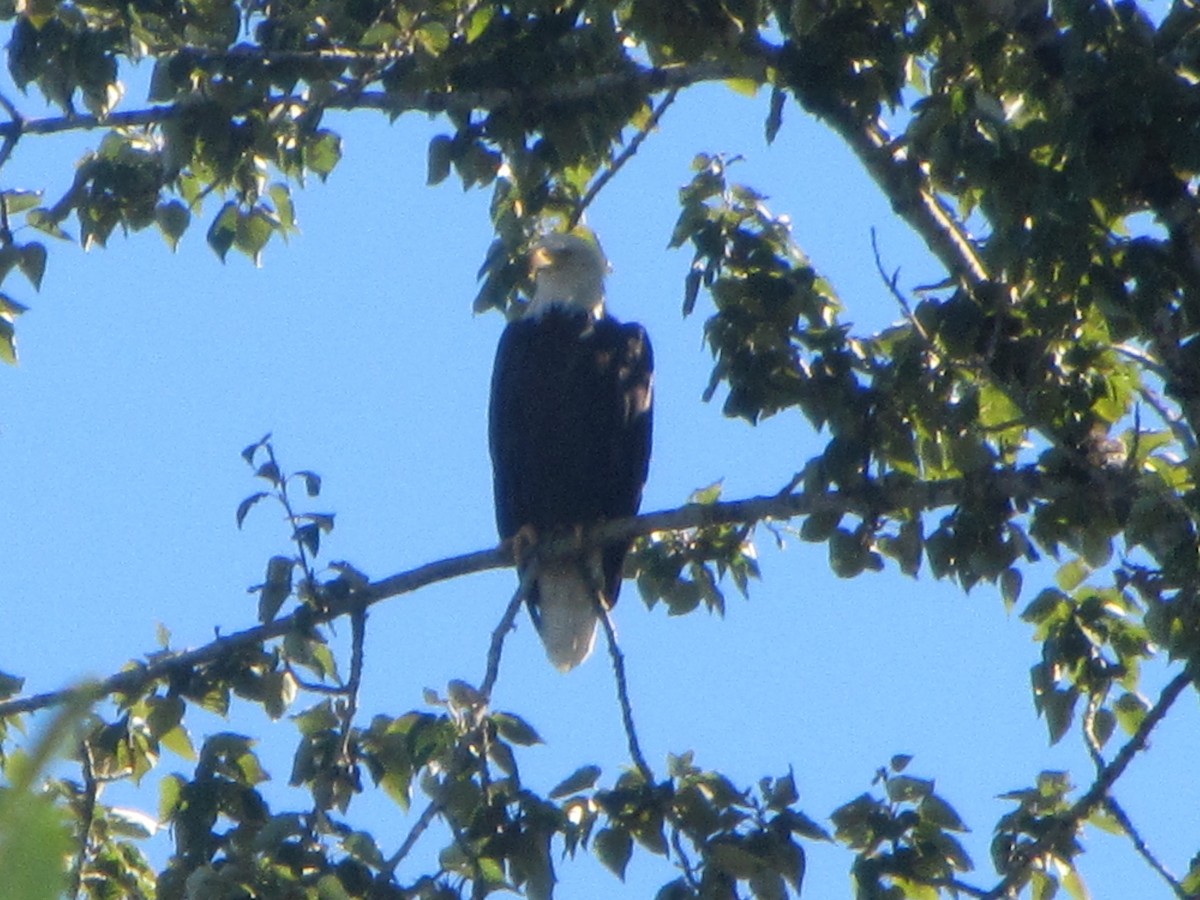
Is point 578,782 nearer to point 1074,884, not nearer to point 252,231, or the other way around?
point 1074,884

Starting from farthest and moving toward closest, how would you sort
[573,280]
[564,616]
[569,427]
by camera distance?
[573,280] < [564,616] < [569,427]

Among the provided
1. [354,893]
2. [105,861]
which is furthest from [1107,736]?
[105,861]

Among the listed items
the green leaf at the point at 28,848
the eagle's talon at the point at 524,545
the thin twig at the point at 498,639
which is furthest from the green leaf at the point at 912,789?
the green leaf at the point at 28,848

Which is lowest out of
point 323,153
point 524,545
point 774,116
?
point 774,116

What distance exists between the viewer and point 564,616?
198 inches

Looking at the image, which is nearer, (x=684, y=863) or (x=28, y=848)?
(x=28, y=848)

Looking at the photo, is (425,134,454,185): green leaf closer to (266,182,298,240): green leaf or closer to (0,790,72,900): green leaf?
(266,182,298,240): green leaf

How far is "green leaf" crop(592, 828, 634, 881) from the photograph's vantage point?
102 inches

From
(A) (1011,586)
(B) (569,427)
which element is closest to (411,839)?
(A) (1011,586)

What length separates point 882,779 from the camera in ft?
8.70

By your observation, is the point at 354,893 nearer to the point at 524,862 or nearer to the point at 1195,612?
the point at 524,862

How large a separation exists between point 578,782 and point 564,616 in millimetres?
2417

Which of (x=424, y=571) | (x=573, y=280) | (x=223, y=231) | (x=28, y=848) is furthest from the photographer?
(x=573, y=280)

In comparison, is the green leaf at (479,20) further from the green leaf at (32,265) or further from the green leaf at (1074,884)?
the green leaf at (1074,884)
